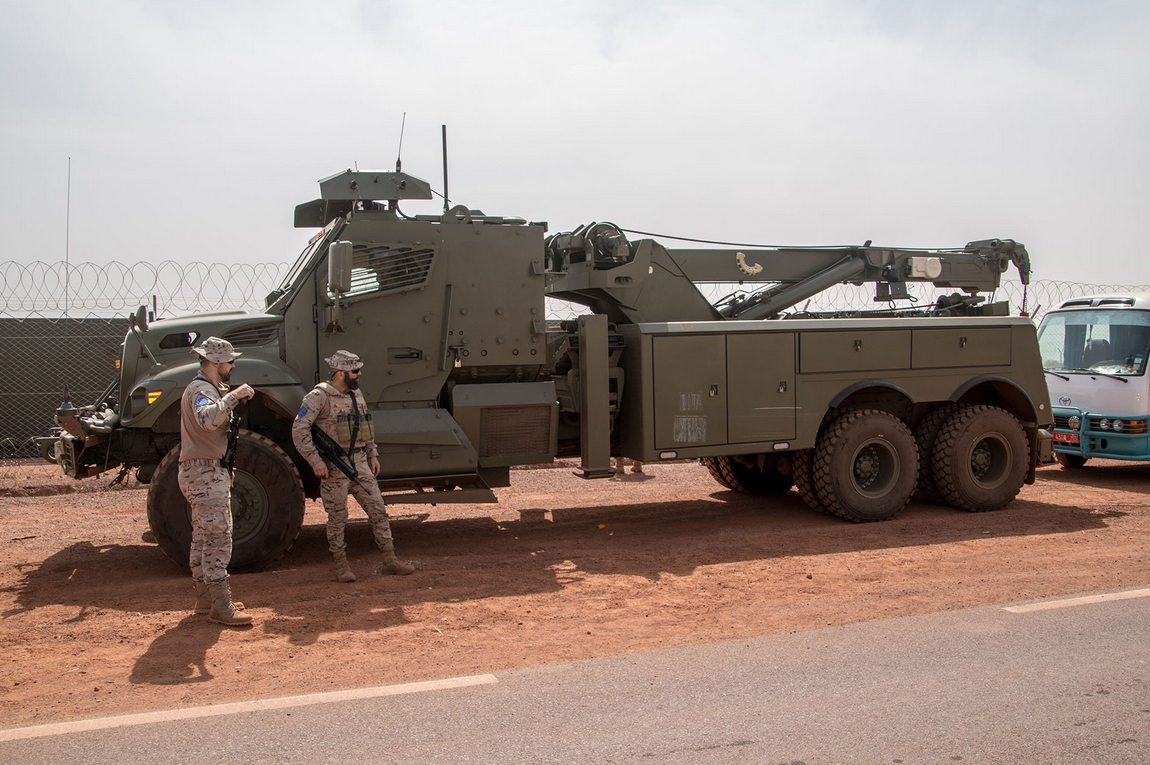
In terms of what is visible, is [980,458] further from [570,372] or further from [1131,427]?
[570,372]

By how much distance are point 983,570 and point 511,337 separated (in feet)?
14.0

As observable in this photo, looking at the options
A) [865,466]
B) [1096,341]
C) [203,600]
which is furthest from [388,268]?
[1096,341]

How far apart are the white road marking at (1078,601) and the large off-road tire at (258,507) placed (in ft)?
16.9

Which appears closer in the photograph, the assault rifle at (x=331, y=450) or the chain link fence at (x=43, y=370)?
the assault rifle at (x=331, y=450)

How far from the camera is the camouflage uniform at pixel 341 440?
7230 mm

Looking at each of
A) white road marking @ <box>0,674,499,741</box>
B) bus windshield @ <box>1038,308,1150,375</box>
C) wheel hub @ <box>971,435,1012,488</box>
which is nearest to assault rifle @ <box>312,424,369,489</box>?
white road marking @ <box>0,674,499,741</box>

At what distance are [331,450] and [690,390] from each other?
3355 mm

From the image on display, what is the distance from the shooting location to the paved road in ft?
13.5

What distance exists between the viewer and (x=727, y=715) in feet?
14.8

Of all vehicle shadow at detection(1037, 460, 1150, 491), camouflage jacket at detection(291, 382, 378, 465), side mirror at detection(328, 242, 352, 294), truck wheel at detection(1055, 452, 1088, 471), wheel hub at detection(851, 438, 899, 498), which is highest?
side mirror at detection(328, 242, 352, 294)

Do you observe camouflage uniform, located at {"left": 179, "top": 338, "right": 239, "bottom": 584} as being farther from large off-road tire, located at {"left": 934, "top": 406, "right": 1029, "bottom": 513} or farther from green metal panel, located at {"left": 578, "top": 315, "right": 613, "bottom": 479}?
large off-road tire, located at {"left": 934, "top": 406, "right": 1029, "bottom": 513}

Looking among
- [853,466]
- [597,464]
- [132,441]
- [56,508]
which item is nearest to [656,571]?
[597,464]

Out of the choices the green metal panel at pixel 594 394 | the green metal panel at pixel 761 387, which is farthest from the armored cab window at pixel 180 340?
the green metal panel at pixel 761 387

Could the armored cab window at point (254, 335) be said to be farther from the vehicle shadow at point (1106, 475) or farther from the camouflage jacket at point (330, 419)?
the vehicle shadow at point (1106, 475)
